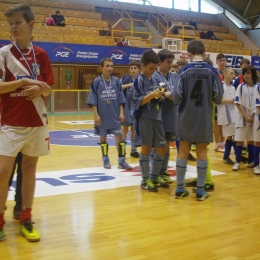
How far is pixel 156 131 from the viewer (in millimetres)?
4883

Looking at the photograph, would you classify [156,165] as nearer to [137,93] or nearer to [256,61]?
[137,93]

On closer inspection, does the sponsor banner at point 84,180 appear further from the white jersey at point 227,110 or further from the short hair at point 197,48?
the short hair at point 197,48

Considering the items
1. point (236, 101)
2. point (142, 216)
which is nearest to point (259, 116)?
point (236, 101)

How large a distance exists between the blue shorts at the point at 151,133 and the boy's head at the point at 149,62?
543 mm

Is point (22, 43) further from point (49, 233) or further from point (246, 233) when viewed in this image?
point (246, 233)

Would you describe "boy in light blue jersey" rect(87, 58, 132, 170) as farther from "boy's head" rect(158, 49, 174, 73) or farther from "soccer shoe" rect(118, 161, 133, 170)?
"boy's head" rect(158, 49, 174, 73)

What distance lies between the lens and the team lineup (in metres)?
3.19

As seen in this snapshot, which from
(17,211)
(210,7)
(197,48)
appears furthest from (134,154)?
(210,7)

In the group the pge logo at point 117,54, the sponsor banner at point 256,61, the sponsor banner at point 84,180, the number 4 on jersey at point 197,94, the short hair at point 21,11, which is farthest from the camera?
the sponsor banner at point 256,61

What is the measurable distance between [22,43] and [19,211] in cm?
149

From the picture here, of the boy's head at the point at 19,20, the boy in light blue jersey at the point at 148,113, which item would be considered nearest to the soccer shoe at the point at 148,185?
the boy in light blue jersey at the point at 148,113

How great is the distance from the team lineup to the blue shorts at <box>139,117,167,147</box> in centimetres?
1

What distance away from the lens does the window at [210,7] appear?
2801 centimetres

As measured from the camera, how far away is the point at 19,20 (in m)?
3.16
